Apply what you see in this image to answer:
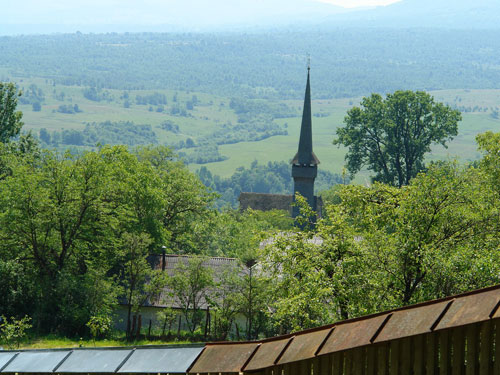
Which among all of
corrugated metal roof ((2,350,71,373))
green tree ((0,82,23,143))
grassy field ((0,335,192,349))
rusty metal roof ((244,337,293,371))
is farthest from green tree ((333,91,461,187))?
rusty metal roof ((244,337,293,371))

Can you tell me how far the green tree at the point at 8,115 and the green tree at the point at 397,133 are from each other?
27.1 m

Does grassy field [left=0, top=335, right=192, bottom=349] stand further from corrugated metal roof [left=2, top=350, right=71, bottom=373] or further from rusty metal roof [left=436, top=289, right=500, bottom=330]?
rusty metal roof [left=436, top=289, right=500, bottom=330]

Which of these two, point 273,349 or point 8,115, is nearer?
point 273,349

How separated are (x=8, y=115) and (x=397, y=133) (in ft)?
106

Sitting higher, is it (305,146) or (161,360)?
(161,360)

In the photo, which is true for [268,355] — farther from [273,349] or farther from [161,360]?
[161,360]

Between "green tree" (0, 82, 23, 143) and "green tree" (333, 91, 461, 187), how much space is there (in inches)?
1068

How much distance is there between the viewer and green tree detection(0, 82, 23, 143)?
186 feet

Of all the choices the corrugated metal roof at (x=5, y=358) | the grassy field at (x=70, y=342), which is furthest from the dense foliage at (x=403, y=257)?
the corrugated metal roof at (x=5, y=358)

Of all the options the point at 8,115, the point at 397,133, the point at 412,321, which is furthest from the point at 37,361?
the point at 397,133

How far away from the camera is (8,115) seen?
57.2m

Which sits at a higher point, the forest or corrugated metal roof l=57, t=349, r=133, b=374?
corrugated metal roof l=57, t=349, r=133, b=374

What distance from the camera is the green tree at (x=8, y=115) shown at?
56.8 meters

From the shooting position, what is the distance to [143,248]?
3566cm
